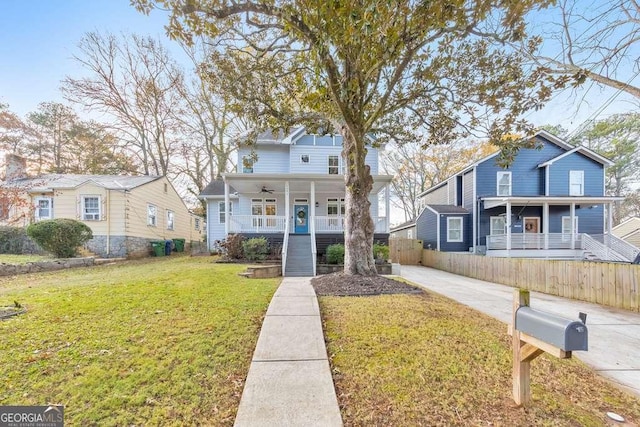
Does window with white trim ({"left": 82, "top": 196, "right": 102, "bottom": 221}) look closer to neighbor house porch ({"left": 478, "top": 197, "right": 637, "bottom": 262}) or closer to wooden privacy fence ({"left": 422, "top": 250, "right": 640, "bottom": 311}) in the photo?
wooden privacy fence ({"left": 422, "top": 250, "right": 640, "bottom": 311})

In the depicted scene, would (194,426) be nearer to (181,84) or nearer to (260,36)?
(260,36)

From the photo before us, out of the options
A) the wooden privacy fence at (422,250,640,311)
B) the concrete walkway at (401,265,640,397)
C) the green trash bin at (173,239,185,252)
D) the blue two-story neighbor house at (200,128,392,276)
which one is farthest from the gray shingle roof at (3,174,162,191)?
the wooden privacy fence at (422,250,640,311)

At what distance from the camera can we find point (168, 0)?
190 inches

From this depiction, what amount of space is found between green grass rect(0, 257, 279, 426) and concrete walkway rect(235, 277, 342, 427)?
142 millimetres

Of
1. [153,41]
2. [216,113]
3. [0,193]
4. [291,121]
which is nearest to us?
[291,121]

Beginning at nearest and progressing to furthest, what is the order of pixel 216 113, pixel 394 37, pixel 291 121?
pixel 394 37 < pixel 291 121 < pixel 216 113

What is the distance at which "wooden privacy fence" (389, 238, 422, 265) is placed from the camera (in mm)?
18484

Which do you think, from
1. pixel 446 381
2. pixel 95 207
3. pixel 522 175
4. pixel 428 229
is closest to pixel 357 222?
pixel 446 381

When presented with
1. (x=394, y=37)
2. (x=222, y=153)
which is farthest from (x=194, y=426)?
(x=222, y=153)

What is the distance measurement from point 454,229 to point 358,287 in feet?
45.5

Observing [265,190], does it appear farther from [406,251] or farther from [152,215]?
[406,251]

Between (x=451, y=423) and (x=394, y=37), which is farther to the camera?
(x=394, y=37)

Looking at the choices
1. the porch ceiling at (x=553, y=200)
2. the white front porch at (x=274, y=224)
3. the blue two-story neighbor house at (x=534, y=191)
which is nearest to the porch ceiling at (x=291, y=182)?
the white front porch at (x=274, y=224)

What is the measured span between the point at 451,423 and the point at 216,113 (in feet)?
74.6
